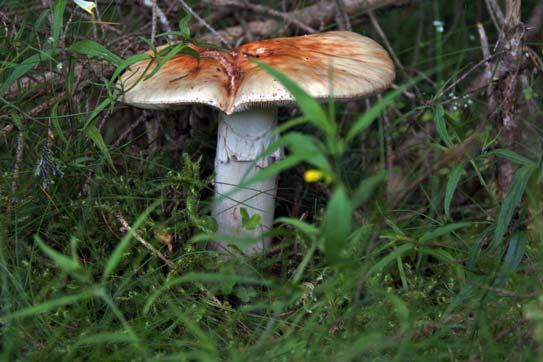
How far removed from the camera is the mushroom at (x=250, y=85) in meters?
2.00

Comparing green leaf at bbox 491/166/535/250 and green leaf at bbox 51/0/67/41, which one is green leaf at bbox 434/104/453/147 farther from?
green leaf at bbox 51/0/67/41

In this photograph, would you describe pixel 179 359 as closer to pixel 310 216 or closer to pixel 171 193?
pixel 171 193

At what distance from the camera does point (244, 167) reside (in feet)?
7.89

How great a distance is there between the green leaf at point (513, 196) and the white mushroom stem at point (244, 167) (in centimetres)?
79

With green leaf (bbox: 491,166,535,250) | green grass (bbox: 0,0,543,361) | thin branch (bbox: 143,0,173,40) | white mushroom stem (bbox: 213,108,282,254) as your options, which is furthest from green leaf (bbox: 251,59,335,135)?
thin branch (bbox: 143,0,173,40)

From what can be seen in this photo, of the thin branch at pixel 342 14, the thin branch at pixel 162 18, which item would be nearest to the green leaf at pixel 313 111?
the thin branch at pixel 162 18

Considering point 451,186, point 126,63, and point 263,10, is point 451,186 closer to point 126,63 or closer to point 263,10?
point 126,63

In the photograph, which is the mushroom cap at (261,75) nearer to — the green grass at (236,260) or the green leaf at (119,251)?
the green grass at (236,260)

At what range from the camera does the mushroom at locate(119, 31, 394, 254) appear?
2004 millimetres

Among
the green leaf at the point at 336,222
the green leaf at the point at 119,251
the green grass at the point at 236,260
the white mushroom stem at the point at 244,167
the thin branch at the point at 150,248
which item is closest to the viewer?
the green leaf at the point at 336,222

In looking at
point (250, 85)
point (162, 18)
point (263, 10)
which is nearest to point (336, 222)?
point (250, 85)

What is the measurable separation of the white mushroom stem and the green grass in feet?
0.31

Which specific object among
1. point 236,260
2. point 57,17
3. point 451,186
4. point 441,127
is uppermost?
point 57,17

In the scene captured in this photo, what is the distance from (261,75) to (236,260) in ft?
2.00
